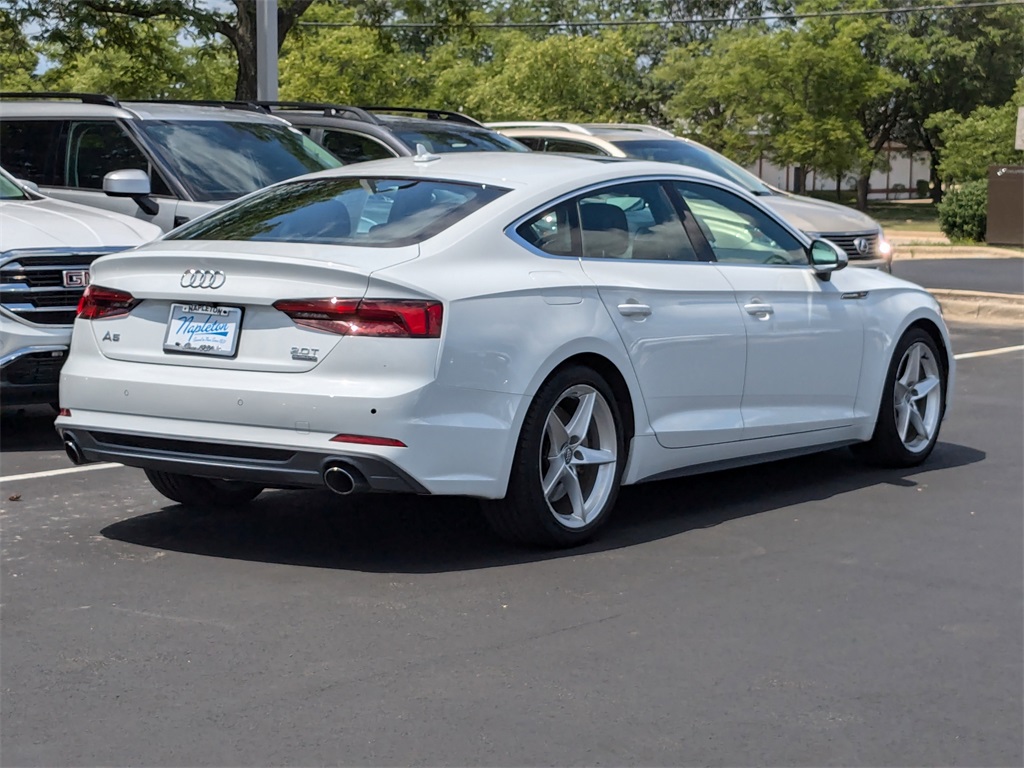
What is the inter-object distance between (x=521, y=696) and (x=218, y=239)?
2646mm

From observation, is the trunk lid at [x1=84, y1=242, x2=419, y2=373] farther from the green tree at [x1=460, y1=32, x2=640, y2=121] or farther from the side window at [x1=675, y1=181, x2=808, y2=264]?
the green tree at [x1=460, y1=32, x2=640, y2=121]

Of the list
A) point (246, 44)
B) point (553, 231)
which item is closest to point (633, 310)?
point (553, 231)

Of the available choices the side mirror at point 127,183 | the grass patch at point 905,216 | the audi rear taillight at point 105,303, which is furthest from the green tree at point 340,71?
the audi rear taillight at point 105,303

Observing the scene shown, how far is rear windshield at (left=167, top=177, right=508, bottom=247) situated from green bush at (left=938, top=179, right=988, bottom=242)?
25590mm

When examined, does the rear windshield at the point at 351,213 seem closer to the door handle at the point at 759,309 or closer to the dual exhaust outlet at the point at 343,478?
the dual exhaust outlet at the point at 343,478

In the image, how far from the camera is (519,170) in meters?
6.89

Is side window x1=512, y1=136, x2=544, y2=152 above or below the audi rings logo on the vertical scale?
above

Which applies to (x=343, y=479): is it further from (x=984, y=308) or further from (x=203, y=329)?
(x=984, y=308)

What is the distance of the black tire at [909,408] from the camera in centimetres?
824

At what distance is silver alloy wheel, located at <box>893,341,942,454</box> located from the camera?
→ 27.5 feet

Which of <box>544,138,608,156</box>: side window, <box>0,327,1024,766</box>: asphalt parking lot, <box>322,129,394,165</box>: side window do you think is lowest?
<box>0,327,1024,766</box>: asphalt parking lot

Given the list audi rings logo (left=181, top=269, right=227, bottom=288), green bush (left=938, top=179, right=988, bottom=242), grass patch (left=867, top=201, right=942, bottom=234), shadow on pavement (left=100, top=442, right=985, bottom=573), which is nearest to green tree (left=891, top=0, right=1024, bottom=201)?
grass patch (left=867, top=201, right=942, bottom=234)

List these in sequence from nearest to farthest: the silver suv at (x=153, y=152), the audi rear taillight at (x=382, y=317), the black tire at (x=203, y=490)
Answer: the audi rear taillight at (x=382, y=317)
the black tire at (x=203, y=490)
the silver suv at (x=153, y=152)

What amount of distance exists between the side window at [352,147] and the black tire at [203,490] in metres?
6.35
